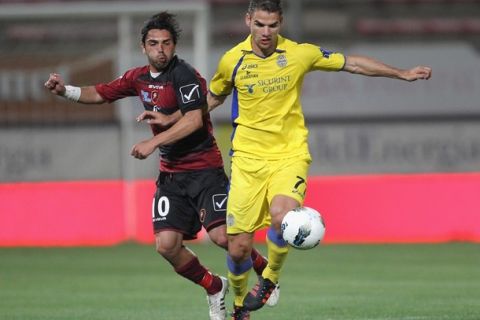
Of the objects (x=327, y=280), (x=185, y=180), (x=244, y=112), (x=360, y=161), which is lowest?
(x=360, y=161)

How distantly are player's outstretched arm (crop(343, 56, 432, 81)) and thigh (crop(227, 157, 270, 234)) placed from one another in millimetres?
898

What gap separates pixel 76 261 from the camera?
589 inches

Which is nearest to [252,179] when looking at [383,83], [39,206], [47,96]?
[39,206]

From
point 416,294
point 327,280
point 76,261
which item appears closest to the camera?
point 416,294

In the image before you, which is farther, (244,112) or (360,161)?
(360,161)

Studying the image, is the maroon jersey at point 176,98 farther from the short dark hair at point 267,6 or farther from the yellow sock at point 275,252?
the yellow sock at point 275,252

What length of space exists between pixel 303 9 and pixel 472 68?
3.89m

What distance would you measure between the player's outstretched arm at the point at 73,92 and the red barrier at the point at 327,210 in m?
8.36

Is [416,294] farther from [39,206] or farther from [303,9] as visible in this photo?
[303,9]

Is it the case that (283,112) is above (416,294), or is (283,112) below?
above

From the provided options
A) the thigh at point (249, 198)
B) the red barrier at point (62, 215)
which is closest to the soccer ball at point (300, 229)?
the thigh at point (249, 198)

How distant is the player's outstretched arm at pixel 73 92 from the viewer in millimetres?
8750

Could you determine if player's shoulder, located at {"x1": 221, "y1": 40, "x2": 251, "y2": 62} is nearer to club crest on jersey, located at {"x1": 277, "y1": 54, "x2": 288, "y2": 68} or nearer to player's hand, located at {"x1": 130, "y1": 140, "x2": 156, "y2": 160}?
club crest on jersey, located at {"x1": 277, "y1": 54, "x2": 288, "y2": 68}

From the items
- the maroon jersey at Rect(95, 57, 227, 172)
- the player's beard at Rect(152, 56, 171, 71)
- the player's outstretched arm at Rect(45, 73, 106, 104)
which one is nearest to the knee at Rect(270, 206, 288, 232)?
the maroon jersey at Rect(95, 57, 227, 172)
